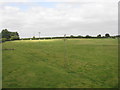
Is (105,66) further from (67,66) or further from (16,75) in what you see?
(16,75)

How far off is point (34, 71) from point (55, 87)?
5.78m

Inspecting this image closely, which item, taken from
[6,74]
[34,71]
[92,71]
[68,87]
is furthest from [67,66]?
[6,74]

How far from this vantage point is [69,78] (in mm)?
17641

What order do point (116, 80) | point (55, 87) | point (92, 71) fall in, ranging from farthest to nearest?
point (92, 71)
point (116, 80)
point (55, 87)

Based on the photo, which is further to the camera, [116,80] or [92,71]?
[92,71]

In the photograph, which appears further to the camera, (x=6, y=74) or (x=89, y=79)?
(x=6, y=74)

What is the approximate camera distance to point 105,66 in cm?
2298

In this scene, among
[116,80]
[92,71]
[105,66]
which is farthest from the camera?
[105,66]

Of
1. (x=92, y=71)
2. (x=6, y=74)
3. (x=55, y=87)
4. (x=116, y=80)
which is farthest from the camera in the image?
(x=92, y=71)

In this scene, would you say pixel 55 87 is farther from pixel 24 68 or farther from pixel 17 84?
pixel 24 68

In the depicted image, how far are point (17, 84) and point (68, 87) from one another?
18.7ft

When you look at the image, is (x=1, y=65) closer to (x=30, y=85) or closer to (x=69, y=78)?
(x=30, y=85)

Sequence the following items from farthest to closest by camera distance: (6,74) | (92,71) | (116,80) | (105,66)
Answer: (105,66) < (92,71) < (6,74) < (116,80)

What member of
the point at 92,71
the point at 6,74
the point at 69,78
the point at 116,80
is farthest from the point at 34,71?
the point at 116,80
